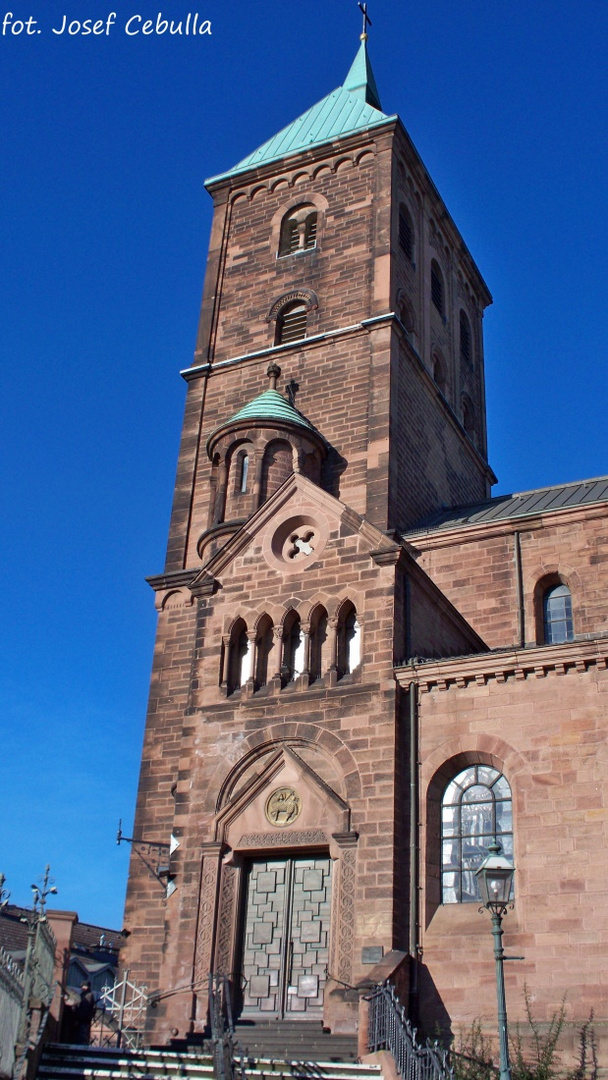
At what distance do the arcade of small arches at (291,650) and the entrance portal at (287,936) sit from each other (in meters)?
3.36

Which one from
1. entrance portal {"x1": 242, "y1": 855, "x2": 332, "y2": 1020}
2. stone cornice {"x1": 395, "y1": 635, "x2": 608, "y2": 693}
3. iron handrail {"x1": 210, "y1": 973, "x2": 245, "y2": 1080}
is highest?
stone cornice {"x1": 395, "y1": 635, "x2": 608, "y2": 693}

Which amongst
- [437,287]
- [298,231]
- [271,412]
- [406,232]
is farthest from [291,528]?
[437,287]

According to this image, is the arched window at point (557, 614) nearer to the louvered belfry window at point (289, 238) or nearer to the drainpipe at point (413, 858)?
the drainpipe at point (413, 858)

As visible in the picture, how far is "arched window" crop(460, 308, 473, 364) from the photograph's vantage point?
40094mm

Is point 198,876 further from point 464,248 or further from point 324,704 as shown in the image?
point 464,248

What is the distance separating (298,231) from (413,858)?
2218 cm

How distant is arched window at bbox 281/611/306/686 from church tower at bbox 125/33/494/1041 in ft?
0.16

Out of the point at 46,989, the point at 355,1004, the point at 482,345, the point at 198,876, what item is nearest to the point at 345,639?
the point at 198,876

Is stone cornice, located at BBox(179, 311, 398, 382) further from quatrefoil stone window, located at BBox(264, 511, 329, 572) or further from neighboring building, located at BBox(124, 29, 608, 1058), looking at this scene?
quatrefoil stone window, located at BBox(264, 511, 329, 572)

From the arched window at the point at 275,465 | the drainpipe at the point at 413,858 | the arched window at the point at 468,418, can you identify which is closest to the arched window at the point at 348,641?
the drainpipe at the point at 413,858

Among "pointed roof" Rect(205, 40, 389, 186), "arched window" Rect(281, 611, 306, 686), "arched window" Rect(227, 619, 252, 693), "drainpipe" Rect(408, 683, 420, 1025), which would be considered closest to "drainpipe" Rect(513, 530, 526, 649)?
"arched window" Rect(281, 611, 306, 686)

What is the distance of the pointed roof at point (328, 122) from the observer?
36.9 metres

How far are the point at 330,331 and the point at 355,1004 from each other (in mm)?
19025

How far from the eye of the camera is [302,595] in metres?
22.4
